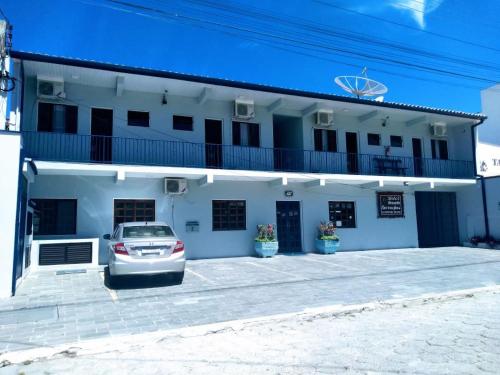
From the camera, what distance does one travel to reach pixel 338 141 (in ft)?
55.7

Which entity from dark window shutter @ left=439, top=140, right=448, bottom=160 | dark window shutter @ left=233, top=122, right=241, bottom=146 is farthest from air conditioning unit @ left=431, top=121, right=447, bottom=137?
dark window shutter @ left=233, top=122, right=241, bottom=146

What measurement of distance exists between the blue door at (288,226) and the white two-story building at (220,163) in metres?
0.05

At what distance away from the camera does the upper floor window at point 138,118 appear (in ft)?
43.9

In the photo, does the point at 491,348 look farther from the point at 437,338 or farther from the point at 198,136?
the point at 198,136

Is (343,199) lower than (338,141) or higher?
lower

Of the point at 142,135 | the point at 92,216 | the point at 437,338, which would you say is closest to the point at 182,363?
the point at 437,338

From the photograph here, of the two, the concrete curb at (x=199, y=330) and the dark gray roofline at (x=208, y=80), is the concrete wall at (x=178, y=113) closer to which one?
the dark gray roofline at (x=208, y=80)

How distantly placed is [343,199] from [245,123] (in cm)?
557

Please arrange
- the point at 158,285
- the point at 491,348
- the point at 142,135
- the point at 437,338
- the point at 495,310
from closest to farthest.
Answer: the point at 491,348 → the point at 437,338 → the point at 495,310 → the point at 158,285 → the point at 142,135

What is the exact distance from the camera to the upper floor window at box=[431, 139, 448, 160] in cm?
1950

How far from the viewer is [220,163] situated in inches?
574

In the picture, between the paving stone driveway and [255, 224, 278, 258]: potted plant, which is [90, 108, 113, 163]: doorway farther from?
[255, 224, 278, 258]: potted plant

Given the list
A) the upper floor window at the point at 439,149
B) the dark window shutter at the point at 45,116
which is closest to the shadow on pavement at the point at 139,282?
the dark window shutter at the point at 45,116

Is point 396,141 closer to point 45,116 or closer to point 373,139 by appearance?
point 373,139
